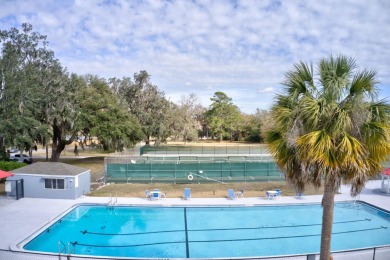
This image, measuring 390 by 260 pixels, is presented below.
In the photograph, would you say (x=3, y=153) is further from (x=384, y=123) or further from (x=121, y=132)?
(x=384, y=123)

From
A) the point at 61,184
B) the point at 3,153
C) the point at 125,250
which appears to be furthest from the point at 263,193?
the point at 3,153

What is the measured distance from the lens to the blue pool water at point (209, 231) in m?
13.3

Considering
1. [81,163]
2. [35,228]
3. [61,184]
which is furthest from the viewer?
[81,163]

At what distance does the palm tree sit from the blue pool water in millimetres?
6531

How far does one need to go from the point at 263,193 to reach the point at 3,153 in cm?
2243

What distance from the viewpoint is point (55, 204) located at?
61.4 feet

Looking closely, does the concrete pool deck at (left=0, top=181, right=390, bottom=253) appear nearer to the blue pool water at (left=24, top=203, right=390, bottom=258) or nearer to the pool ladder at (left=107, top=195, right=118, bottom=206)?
the pool ladder at (left=107, top=195, right=118, bottom=206)

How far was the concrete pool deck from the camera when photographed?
1462 cm

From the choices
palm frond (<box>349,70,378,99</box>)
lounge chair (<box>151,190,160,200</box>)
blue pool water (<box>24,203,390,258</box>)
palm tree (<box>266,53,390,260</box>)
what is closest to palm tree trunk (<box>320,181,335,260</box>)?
palm tree (<box>266,53,390,260</box>)

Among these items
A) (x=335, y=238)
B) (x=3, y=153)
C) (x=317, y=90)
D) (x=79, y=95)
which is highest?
(x=79, y=95)

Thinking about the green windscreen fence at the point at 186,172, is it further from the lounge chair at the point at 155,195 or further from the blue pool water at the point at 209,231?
the blue pool water at the point at 209,231

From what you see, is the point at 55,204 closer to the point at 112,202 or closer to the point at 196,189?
the point at 112,202

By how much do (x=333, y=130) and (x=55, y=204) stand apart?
1764cm

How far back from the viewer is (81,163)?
35438 mm
